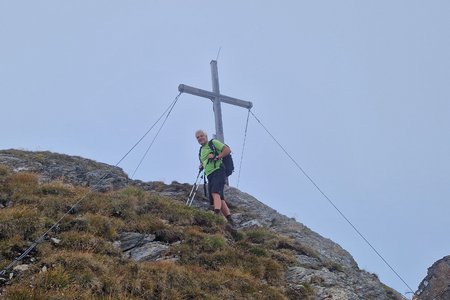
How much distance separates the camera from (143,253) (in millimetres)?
9781

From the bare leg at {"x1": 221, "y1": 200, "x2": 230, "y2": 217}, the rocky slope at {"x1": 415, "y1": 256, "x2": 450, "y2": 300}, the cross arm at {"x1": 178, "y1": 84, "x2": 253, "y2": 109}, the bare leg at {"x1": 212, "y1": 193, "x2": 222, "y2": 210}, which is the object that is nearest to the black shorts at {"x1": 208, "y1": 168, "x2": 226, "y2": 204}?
the bare leg at {"x1": 212, "y1": 193, "x2": 222, "y2": 210}

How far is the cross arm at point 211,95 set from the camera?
18.6 metres

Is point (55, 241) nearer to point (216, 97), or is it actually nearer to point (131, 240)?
point (131, 240)

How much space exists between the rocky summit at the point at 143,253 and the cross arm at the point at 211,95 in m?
5.26

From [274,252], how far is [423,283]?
3.35 m

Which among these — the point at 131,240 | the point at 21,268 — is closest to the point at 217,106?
the point at 131,240

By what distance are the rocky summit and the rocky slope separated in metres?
0.09

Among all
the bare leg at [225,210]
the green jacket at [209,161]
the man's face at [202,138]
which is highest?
Result: the man's face at [202,138]

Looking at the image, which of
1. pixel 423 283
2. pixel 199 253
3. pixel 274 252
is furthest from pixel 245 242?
pixel 423 283

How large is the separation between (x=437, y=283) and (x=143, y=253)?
6161 millimetres

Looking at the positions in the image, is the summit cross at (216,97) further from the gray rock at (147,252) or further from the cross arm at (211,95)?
the gray rock at (147,252)

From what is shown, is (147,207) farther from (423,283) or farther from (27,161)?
(423,283)

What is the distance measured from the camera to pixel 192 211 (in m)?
12.4

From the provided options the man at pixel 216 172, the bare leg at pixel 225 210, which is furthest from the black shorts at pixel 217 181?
the bare leg at pixel 225 210
